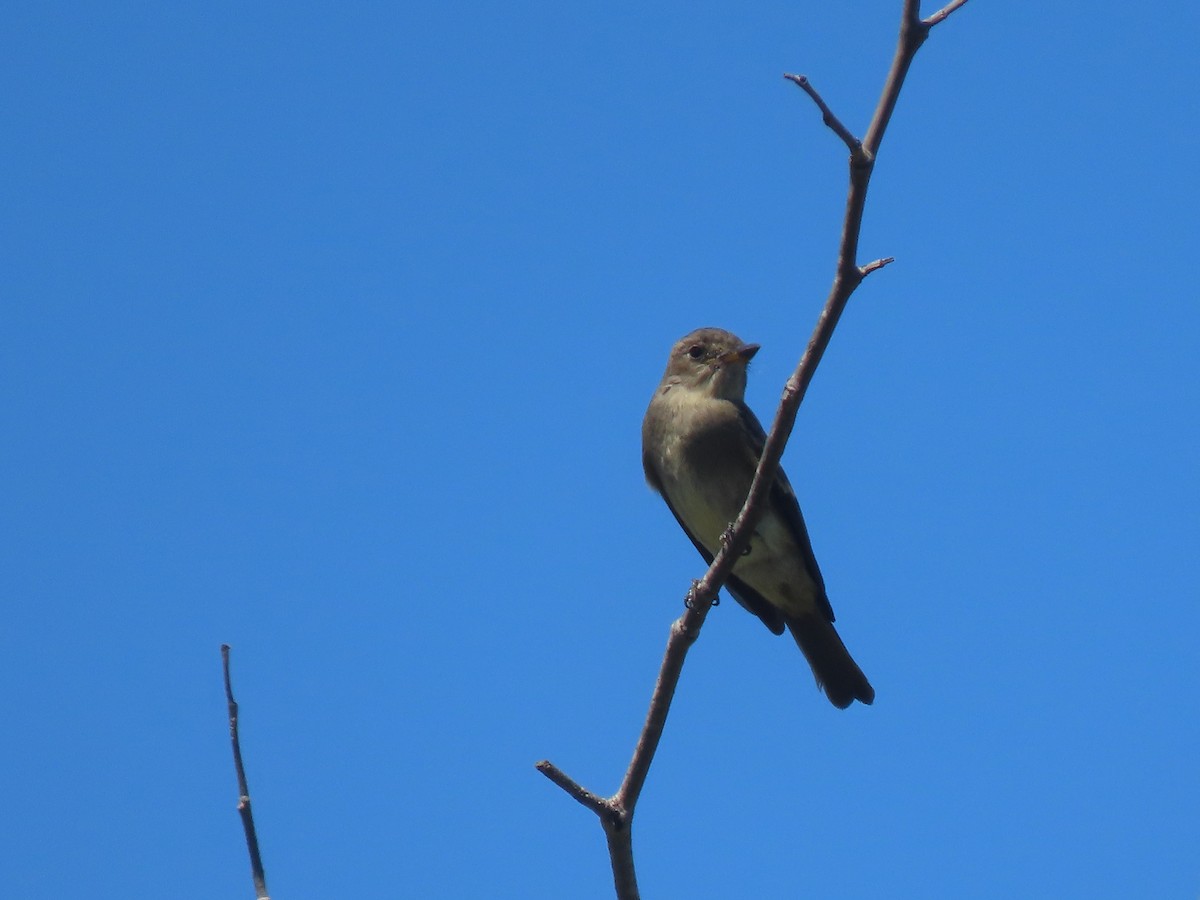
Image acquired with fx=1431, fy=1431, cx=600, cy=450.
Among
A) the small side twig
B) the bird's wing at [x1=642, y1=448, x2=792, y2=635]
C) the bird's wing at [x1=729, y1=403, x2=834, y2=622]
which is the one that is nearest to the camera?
the small side twig

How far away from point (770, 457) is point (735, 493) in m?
4.12

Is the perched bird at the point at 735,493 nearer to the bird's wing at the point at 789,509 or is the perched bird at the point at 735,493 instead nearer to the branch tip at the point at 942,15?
the bird's wing at the point at 789,509

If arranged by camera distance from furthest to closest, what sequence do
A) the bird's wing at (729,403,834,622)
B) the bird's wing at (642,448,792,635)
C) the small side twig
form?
1. the bird's wing at (642,448,792,635)
2. the bird's wing at (729,403,834,622)
3. the small side twig

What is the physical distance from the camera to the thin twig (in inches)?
141

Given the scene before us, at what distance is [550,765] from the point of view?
4207 mm

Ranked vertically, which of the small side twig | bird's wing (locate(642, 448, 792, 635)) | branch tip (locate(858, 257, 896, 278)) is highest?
bird's wing (locate(642, 448, 792, 635))

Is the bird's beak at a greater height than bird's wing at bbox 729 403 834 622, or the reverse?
the bird's beak

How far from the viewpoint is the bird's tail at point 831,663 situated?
8.71m

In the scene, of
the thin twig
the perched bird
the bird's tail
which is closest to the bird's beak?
the perched bird

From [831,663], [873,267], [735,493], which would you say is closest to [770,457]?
[873,267]

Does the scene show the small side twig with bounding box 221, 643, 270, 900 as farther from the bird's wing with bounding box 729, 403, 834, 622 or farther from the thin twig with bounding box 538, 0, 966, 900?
the bird's wing with bounding box 729, 403, 834, 622

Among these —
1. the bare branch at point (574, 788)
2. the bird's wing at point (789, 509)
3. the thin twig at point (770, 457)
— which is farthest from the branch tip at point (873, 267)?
the bird's wing at point (789, 509)

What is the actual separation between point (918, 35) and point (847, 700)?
5.80 metres

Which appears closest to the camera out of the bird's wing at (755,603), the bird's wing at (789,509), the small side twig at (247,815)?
the small side twig at (247,815)
